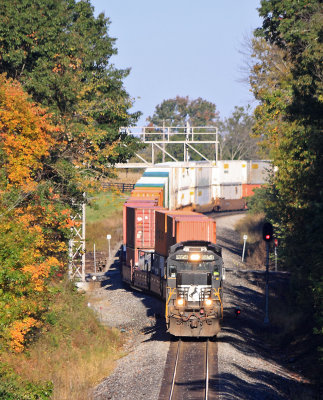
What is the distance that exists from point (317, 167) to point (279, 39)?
20.6 metres

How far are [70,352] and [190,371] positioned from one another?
643cm

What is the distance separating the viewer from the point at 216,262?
80.1 ft

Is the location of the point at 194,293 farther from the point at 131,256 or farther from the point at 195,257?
the point at 131,256

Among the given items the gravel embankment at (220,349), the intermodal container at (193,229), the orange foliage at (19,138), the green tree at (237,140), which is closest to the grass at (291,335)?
the gravel embankment at (220,349)

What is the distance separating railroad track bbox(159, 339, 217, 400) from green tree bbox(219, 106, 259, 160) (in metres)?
107

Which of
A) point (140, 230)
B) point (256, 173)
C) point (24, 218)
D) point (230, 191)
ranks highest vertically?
point (256, 173)

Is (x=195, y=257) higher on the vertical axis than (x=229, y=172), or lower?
lower

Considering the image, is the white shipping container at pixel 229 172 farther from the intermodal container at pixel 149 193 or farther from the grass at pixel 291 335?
the grass at pixel 291 335

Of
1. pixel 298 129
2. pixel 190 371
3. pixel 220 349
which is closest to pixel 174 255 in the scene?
pixel 220 349

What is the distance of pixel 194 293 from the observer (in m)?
24.3

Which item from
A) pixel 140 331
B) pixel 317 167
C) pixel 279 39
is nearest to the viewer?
pixel 317 167

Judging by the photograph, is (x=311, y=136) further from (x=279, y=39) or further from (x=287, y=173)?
(x=279, y=39)

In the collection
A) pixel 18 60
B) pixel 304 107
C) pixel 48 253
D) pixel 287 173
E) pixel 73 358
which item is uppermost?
pixel 18 60

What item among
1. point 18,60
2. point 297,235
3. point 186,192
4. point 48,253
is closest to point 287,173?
point 297,235
